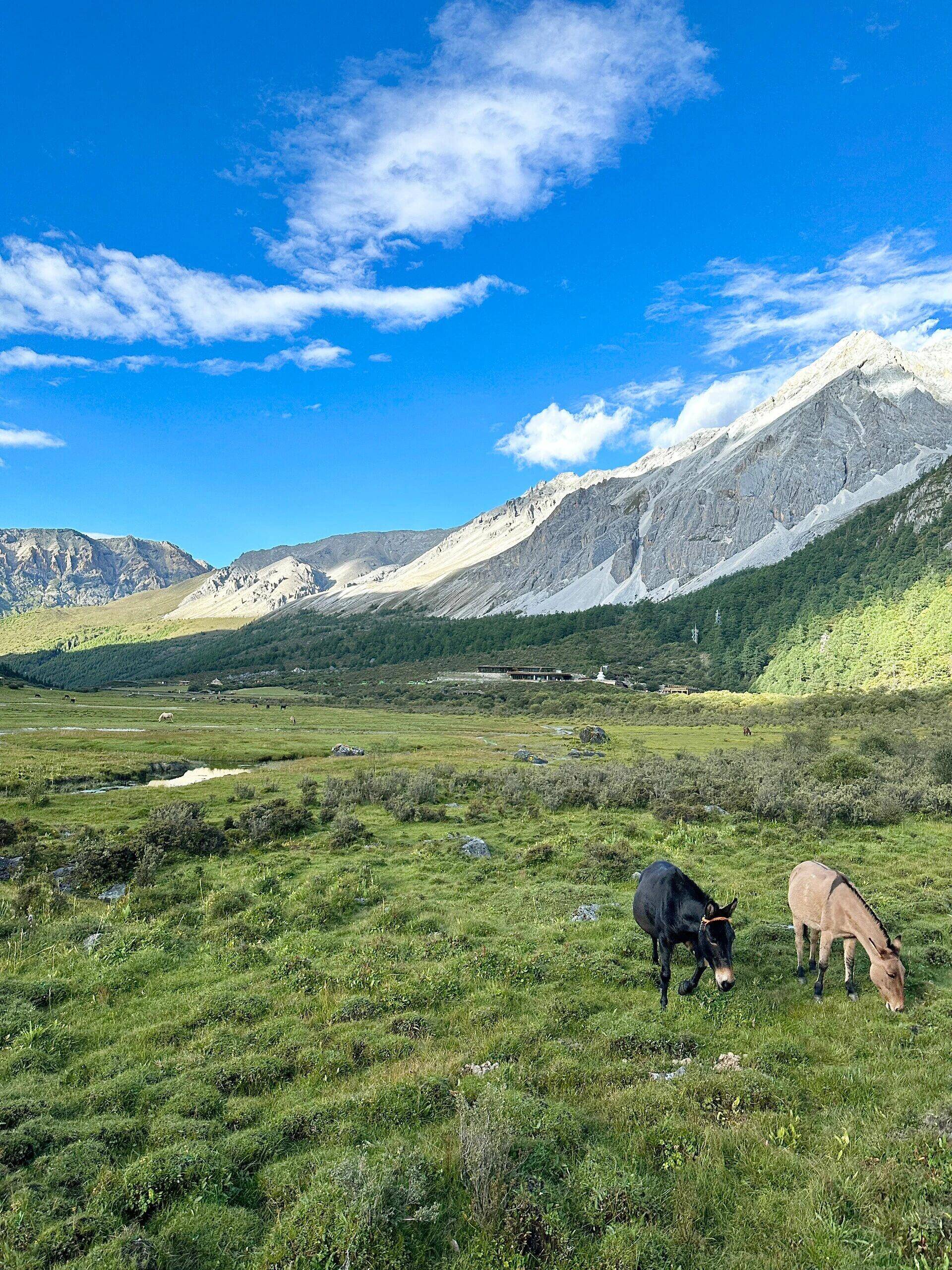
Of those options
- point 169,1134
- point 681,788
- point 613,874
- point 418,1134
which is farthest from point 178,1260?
point 681,788

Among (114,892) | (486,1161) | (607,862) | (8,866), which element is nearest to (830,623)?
(607,862)

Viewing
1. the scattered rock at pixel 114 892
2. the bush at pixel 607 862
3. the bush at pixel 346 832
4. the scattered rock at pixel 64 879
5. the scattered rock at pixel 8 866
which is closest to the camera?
the scattered rock at pixel 114 892

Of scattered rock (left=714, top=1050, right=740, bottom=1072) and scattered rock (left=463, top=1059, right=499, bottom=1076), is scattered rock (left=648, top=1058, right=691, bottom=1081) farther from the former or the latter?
scattered rock (left=463, top=1059, right=499, bottom=1076)

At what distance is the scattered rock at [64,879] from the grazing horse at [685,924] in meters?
17.8

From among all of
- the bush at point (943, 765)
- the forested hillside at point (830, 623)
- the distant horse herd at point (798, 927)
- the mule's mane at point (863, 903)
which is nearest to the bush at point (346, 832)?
the distant horse herd at point (798, 927)

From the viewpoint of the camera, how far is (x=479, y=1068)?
995cm

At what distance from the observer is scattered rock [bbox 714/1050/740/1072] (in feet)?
31.9

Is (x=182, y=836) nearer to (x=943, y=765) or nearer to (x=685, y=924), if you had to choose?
(x=685, y=924)

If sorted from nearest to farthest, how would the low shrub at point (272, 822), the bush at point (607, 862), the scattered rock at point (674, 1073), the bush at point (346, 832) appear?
the scattered rock at point (674, 1073), the bush at point (607, 862), the bush at point (346, 832), the low shrub at point (272, 822)

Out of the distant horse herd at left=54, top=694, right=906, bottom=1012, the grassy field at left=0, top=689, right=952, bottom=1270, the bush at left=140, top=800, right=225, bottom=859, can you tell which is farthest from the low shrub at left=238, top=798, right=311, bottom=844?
the distant horse herd at left=54, top=694, right=906, bottom=1012

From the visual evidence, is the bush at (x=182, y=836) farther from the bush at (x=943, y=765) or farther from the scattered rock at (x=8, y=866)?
the bush at (x=943, y=765)

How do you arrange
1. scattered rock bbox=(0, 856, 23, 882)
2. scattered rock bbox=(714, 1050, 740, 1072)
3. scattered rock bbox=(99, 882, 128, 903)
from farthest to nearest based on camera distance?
1. scattered rock bbox=(0, 856, 23, 882)
2. scattered rock bbox=(99, 882, 128, 903)
3. scattered rock bbox=(714, 1050, 740, 1072)

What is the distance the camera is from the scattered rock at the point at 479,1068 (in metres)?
9.78

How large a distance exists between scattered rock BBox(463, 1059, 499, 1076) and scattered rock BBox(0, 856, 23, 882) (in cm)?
1826
